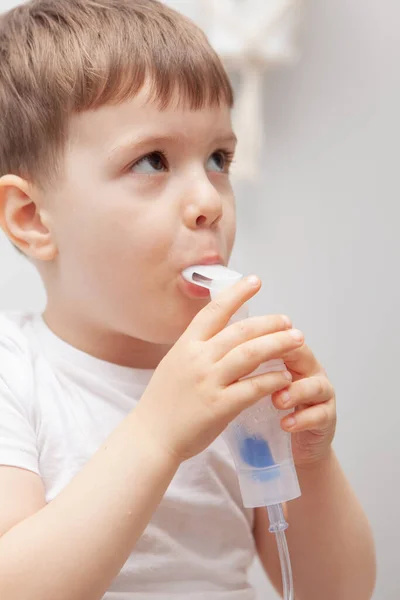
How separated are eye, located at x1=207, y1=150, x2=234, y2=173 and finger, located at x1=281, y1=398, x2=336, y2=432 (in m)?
0.25

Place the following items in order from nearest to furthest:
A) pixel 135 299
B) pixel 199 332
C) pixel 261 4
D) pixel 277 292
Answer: pixel 199 332 < pixel 135 299 < pixel 261 4 < pixel 277 292

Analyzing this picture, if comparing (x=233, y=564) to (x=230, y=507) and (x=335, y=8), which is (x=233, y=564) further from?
(x=335, y=8)

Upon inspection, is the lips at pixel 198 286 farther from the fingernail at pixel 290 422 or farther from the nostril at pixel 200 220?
the fingernail at pixel 290 422

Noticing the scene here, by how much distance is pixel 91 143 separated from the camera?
0.74 m

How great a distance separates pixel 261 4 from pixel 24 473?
2.32 feet

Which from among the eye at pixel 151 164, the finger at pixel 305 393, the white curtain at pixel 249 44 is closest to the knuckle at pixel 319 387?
the finger at pixel 305 393

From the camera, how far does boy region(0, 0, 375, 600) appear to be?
2.09ft

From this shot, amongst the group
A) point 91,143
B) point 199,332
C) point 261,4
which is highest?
point 261,4

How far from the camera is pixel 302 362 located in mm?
689

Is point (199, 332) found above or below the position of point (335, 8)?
below

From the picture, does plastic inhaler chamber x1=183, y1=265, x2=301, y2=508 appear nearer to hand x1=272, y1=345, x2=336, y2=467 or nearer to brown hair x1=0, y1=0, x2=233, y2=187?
hand x1=272, y1=345, x2=336, y2=467

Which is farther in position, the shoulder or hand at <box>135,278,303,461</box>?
the shoulder

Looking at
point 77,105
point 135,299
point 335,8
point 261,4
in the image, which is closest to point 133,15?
point 77,105

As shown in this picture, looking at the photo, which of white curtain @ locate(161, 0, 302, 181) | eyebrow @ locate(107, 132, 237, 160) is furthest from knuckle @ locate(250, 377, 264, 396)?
white curtain @ locate(161, 0, 302, 181)
